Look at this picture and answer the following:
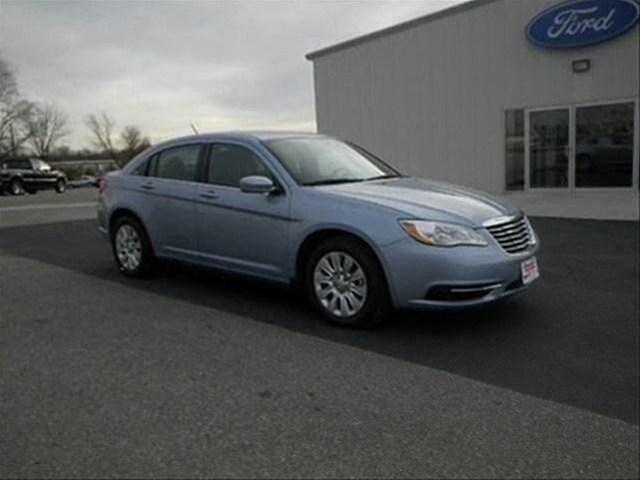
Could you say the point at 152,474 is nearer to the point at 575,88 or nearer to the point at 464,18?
the point at 575,88

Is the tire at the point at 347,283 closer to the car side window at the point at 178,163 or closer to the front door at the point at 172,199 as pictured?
the front door at the point at 172,199

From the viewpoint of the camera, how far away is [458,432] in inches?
108

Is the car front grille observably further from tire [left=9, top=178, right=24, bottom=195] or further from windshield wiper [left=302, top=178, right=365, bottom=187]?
tire [left=9, top=178, right=24, bottom=195]

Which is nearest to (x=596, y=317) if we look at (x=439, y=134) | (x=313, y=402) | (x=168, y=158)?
(x=313, y=402)

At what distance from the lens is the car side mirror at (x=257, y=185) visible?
4.59 metres

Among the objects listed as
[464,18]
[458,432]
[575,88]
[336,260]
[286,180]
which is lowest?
[458,432]

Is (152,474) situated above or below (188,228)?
below

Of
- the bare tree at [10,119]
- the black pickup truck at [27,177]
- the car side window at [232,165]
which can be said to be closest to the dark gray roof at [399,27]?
the car side window at [232,165]

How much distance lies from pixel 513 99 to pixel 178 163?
10.3 m

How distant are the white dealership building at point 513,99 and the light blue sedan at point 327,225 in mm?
6562

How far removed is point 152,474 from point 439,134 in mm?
13747

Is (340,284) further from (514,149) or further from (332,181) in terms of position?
(514,149)

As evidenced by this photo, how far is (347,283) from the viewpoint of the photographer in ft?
14.1

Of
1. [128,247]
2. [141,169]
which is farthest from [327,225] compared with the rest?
[128,247]
